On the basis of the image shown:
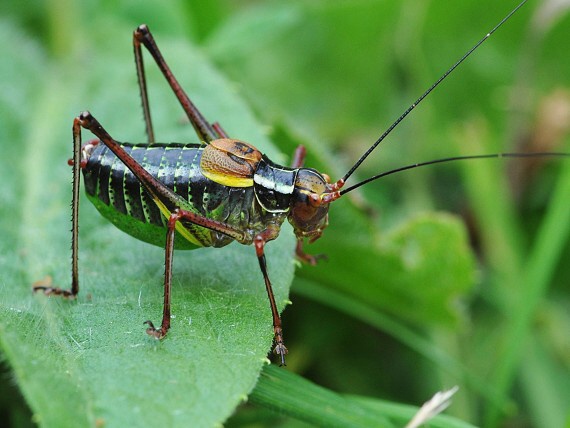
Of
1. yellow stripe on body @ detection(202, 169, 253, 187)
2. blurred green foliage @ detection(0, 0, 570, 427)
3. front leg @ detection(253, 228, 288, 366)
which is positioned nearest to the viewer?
front leg @ detection(253, 228, 288, 366)

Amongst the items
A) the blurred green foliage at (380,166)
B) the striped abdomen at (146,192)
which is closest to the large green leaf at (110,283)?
the blurred green foliage at (380,166)

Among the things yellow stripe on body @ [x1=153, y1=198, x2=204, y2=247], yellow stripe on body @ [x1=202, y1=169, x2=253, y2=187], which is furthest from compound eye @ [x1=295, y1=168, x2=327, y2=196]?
yellow stripe on body @ [x1=153, y1=198, x2=204, y2=247]

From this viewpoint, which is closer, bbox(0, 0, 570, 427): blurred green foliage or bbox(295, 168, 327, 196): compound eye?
bbox(295, 168, 327, 196): compound eye

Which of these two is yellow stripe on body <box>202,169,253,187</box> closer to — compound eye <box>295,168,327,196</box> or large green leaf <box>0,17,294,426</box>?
compound eye <box>295,168,327,196</box>

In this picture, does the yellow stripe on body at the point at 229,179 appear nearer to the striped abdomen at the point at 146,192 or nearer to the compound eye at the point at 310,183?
the striped abdomen at the point at 146,192

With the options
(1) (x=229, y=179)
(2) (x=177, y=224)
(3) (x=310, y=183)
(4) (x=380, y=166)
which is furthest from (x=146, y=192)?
(4) (x=380, y=166)

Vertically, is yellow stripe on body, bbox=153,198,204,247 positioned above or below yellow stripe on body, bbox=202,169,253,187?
below
